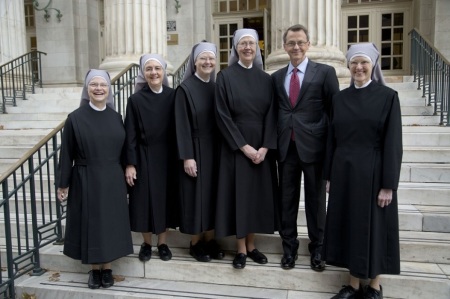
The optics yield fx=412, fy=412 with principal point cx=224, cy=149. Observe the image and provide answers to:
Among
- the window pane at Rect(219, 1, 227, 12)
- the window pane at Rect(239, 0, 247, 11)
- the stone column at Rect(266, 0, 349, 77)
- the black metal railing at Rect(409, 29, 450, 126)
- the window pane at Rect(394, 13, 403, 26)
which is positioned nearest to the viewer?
the black metal railing at Rect(409, 29, 450, 126)

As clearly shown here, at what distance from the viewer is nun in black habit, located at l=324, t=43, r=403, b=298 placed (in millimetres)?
3051

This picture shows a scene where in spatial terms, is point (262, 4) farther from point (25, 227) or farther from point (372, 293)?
point (372, 293)

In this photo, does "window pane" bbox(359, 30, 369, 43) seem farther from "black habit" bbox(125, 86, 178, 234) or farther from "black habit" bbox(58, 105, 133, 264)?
"black habit" bbox(58, 105, 133, 264)

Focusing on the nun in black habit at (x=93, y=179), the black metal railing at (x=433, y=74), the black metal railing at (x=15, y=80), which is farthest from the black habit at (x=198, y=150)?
the black metal railing at (x=15, y=80)

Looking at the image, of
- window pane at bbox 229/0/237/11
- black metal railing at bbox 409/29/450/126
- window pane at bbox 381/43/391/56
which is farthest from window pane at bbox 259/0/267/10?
black metal railing at bbox 409/29/450/126

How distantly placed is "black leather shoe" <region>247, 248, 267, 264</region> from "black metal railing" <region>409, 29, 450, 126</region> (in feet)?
13.3

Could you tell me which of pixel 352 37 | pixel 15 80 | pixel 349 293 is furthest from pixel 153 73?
pixel 352 37

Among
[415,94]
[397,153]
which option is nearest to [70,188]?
[397,153]

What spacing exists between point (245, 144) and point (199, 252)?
46.6 inches

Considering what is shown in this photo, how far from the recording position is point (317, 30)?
7.33 metres

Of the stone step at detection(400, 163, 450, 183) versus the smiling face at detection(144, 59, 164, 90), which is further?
the stone step at detection(400, 163, 450, 183)

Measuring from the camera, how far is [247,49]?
11.7 feet

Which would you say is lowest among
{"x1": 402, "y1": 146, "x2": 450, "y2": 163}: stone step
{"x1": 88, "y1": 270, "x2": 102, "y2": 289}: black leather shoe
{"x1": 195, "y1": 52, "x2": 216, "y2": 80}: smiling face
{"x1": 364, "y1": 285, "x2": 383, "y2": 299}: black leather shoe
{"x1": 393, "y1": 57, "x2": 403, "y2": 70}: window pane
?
{"x1": 88, "y1": 270, "x2": 102, "y2": 289}: black leather shoe

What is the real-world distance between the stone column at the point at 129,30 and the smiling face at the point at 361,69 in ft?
20.1
